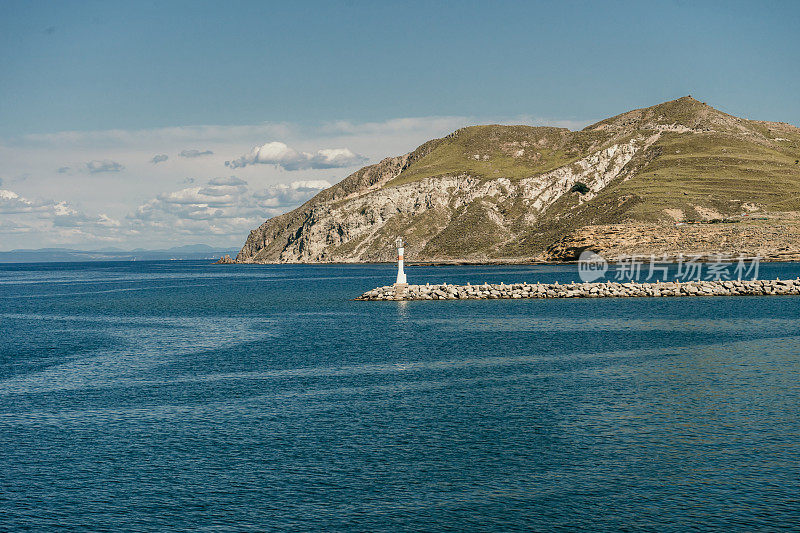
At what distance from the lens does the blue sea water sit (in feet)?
65.9

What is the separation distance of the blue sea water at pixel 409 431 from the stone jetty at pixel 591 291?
34.7m

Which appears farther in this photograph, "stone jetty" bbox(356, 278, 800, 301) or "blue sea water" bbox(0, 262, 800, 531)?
"stone jetty" bbox(356, 278, 800, 301)

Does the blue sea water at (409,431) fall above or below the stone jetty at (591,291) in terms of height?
below

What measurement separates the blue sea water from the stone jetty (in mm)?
34671

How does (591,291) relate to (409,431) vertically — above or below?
above

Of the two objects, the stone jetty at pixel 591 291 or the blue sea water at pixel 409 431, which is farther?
the stone jetty at pixel 591 291

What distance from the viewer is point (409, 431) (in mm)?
28453

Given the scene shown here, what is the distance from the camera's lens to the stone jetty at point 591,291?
94688 millimetres

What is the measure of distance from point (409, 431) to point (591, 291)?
72746 millimetres

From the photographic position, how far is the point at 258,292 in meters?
127

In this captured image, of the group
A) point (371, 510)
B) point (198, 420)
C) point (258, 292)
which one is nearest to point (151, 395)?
point (198, 420)

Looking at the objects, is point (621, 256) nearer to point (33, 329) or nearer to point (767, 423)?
point (33, 329)

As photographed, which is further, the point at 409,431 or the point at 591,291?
the point at 591,291

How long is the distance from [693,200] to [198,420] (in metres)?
184
